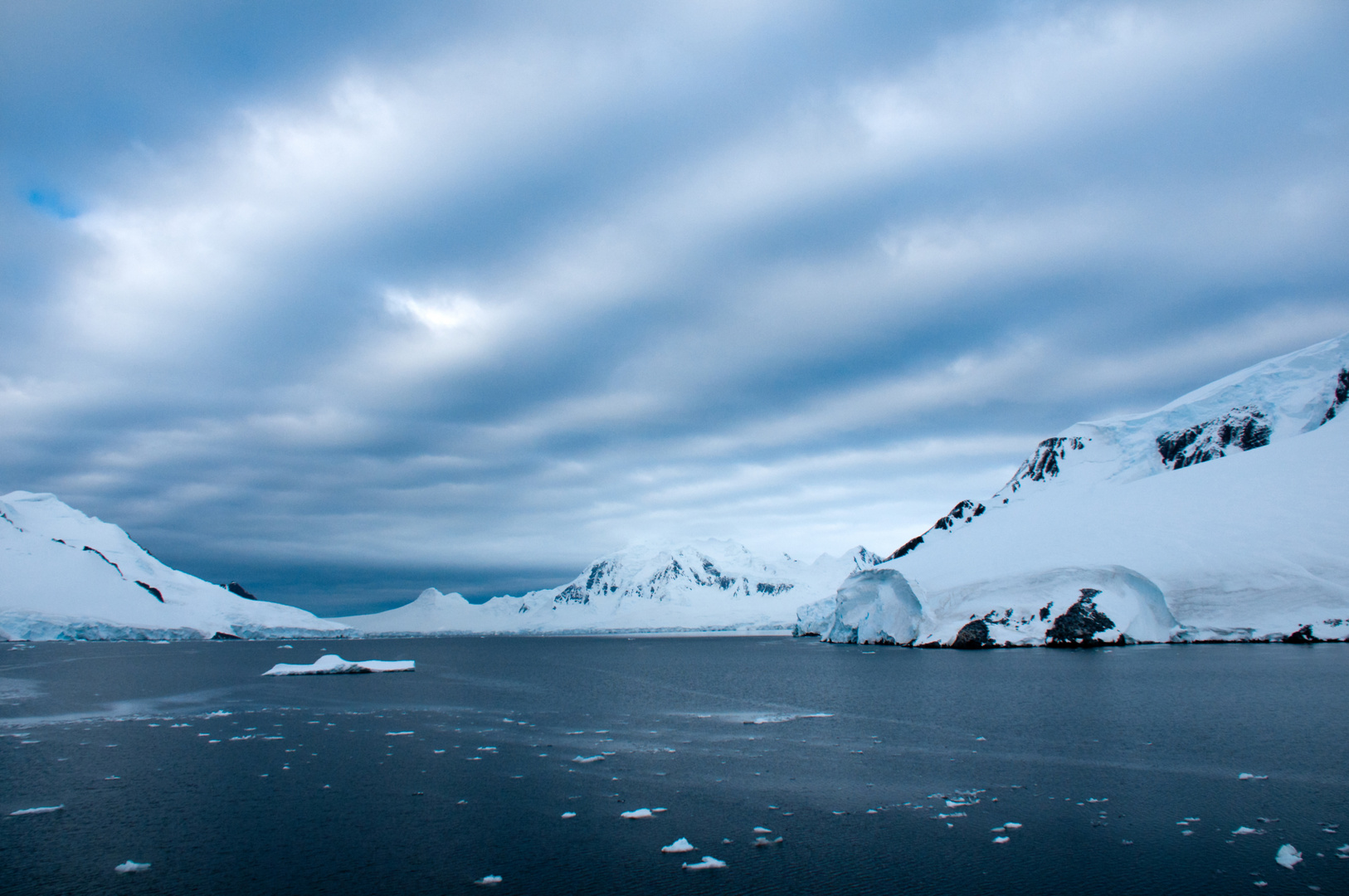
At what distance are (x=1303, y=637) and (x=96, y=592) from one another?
174 meters

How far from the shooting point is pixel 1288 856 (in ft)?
30.3

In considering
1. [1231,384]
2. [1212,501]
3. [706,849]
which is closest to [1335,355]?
[1231,384]

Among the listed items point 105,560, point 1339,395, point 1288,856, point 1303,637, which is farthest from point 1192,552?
point 105,560

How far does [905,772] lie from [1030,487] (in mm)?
104041

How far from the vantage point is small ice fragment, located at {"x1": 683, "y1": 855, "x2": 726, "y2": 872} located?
9.35 m

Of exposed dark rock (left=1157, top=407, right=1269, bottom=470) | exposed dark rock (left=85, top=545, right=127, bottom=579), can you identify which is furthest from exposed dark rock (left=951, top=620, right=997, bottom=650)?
exposed dark rock (left=85, top=545, right=127, bottom=579)

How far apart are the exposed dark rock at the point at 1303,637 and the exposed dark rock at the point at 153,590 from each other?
180 metres

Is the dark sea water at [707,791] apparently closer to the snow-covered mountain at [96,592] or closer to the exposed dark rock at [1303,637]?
the exposed dark rock at [1303,637]

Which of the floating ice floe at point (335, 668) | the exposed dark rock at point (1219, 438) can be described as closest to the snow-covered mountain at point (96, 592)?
the floating ice floe at point (335, 668)

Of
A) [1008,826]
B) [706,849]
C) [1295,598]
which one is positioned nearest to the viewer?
[706,849]

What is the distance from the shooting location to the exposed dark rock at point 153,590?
153 metres

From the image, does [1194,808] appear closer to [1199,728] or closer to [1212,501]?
[1199,728]

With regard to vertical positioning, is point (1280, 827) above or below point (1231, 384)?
below

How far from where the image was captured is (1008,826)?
11.0m
